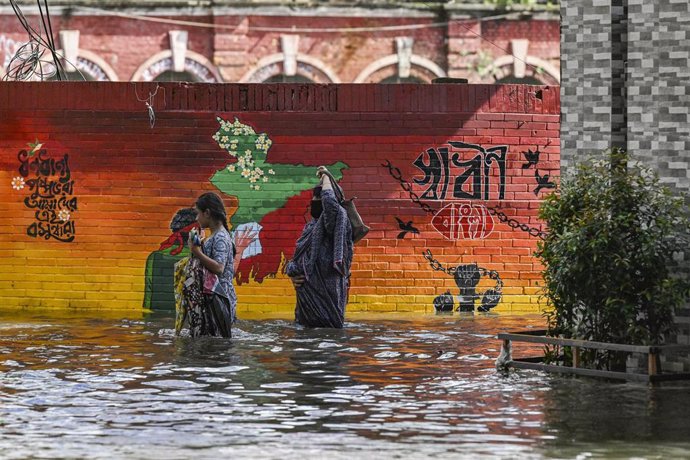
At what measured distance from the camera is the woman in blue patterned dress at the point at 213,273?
1332 centimetres

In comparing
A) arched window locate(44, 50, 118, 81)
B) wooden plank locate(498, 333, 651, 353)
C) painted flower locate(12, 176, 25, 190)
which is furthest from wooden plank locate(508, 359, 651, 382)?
arched window locate(44, 50, 118, 81)

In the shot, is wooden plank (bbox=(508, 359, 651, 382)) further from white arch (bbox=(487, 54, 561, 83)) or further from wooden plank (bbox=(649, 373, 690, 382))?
white arch (bbox=(487, 54, 561, 83))

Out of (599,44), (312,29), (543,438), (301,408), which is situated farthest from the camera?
(312,29)

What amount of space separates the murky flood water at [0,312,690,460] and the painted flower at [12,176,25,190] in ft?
9.85

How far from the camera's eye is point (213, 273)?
43.9ft

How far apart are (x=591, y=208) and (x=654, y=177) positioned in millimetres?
551

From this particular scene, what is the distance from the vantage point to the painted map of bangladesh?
16.8m

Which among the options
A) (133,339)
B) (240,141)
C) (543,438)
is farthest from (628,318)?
(240,141)

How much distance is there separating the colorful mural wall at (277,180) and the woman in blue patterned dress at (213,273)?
3252 mm

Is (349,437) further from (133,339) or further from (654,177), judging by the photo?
(133,339)

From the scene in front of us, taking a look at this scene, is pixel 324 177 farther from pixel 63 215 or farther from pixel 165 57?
pixel 165 57

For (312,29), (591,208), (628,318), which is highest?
(312,29)

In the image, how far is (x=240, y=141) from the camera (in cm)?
1681

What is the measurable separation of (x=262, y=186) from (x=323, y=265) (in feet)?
7.81
